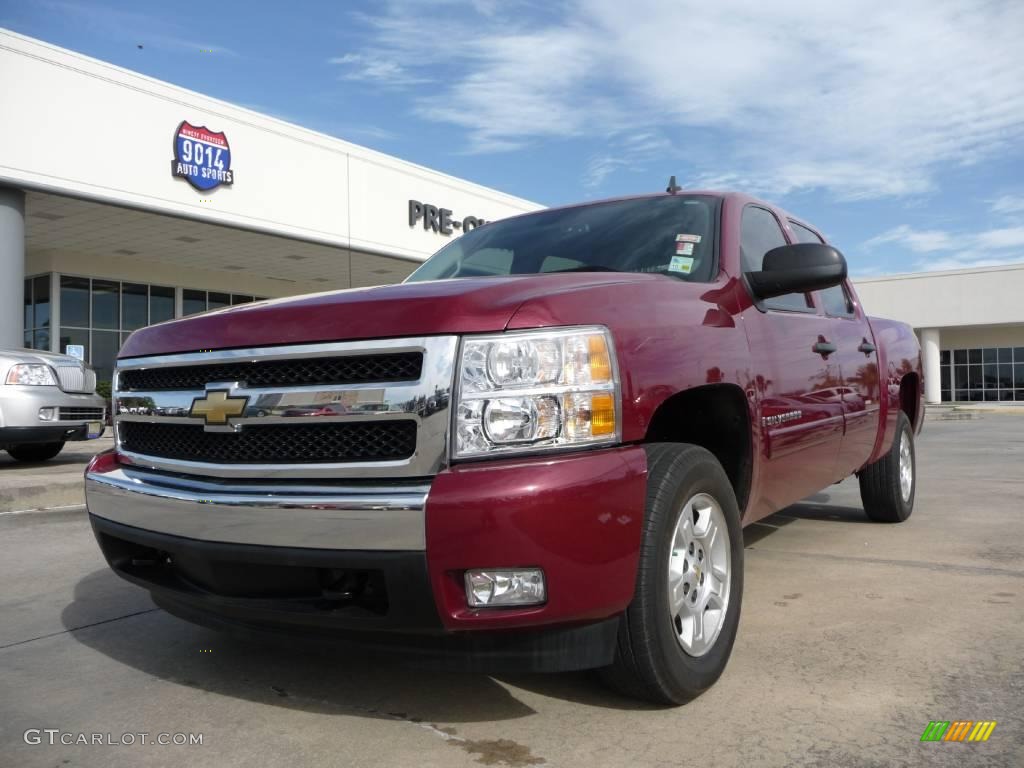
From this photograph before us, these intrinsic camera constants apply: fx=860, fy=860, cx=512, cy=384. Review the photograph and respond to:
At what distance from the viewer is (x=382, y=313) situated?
7.62 feet

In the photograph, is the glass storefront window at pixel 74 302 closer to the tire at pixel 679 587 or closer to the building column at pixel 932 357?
the tire at pixel 679 587

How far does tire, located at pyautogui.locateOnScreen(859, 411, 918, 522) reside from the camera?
540cm

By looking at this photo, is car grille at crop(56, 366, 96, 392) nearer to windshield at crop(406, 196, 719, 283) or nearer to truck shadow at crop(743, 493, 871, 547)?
windshield at crop(406, 196, 719, 283)

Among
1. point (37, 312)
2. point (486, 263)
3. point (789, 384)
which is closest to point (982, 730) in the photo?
point (789, 384)

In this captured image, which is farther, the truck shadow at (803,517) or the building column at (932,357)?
the building column at (932,357)

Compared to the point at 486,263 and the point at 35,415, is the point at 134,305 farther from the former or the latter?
the point at 486,263

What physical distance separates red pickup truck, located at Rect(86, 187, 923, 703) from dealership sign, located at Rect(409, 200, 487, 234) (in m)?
19.6

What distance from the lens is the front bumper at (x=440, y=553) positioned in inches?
82.9

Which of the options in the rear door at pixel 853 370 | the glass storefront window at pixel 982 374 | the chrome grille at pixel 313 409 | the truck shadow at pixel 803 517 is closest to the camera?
the chrome grille at pixel 313 409

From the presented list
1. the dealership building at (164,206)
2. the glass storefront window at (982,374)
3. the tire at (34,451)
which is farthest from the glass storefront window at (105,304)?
the glass storefront window at (982,374)

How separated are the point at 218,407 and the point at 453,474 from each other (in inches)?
33.0

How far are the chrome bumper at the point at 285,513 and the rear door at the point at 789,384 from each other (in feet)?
5.22

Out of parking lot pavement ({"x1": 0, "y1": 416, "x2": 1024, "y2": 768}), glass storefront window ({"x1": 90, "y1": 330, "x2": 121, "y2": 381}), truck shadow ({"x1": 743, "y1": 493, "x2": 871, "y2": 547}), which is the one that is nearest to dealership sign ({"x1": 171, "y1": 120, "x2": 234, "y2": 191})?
glass storefront window ({"x1": 90, "y1": 330, "x2": 121, "y2": 381})

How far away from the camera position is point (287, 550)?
2273 mm
